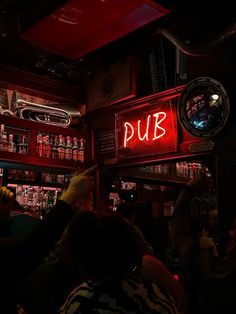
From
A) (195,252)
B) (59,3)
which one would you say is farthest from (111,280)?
(59,3)

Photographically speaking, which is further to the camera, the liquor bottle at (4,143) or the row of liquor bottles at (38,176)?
the row of liquor bottles at (38,176)

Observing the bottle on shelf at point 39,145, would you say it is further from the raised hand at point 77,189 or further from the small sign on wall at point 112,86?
the raised hand at point 77,189

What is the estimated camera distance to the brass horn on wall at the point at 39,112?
5.80 m

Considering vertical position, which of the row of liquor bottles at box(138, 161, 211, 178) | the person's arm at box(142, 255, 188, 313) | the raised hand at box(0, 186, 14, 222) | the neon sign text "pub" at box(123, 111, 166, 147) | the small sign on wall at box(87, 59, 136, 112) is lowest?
the person's arm at box(142, 255, 188, 313)

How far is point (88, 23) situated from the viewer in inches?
160

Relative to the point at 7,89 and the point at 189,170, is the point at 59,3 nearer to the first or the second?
the point at 7,89

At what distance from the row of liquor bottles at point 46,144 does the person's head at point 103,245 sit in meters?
4.04

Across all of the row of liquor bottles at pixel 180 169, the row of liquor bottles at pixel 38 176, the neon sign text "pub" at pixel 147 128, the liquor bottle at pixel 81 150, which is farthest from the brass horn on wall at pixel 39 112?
the row of liquor bottles at pixel 180 169

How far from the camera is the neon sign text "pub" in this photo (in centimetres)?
521

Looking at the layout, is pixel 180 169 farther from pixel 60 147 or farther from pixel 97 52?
pixel 97 52

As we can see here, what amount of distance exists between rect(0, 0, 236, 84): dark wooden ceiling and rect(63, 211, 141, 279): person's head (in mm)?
2594

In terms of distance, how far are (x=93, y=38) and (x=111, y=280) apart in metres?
3.34

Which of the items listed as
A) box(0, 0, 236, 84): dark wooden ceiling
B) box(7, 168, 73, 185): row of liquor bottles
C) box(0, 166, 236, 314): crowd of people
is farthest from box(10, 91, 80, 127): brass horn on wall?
box(0, 166, 236, 314): crowd of people

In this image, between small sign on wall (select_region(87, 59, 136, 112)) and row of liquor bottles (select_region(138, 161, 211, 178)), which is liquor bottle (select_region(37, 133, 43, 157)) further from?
row of liquor bottles (select_region(138, 161, 211, 178))
